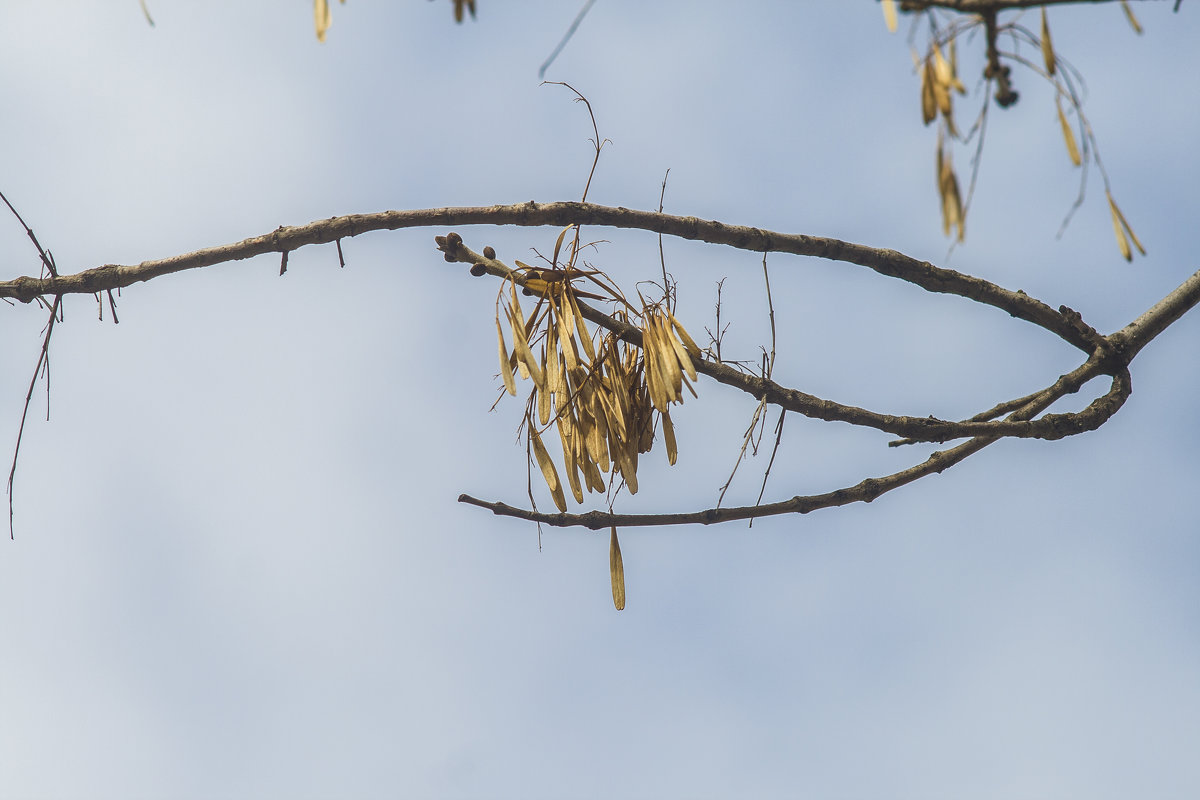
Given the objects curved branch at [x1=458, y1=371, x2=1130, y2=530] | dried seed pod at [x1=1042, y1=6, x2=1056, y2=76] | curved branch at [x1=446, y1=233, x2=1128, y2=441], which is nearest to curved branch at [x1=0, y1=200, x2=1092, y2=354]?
curved branch at [x1=446, y1=233, x2=1128, y2=441]

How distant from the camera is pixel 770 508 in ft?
3.71

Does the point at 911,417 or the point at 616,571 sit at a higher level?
the point at 911,417

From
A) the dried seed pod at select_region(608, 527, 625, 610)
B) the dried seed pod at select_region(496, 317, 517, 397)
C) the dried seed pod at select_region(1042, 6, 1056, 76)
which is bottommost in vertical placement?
the dried seed pod at select_region(608, 527, 625, 610)

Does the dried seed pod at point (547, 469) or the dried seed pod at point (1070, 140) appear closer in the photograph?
the dried seed pod at point (1070, 140)

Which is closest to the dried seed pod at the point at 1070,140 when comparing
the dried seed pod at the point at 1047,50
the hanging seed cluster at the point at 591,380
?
the dried seed pod at the point at 1047,50

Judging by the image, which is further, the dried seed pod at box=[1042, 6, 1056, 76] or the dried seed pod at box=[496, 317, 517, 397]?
the dried seed pod at box=[496, 317, 517, 397]

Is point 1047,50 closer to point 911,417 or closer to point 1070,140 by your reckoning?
point 1070,140

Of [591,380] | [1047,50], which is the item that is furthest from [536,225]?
[1047,50]

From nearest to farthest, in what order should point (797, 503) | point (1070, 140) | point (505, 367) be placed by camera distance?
1. point (1070, 140)
2. point (505, 367)
3. point (797, 503)

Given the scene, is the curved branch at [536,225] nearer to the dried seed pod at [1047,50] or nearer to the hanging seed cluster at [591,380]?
the hanging seed cluster at [591,380]

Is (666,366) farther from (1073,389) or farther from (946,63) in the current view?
(1073,389)

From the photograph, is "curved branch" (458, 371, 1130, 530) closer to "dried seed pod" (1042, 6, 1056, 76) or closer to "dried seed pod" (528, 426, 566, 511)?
"dried seed pod" (528, 426, 566, 511)

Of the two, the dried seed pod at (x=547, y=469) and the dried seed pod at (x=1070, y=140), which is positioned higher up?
the dried seed pod at (x=1070, y=140)

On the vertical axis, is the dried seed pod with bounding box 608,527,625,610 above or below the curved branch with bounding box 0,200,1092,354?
below
